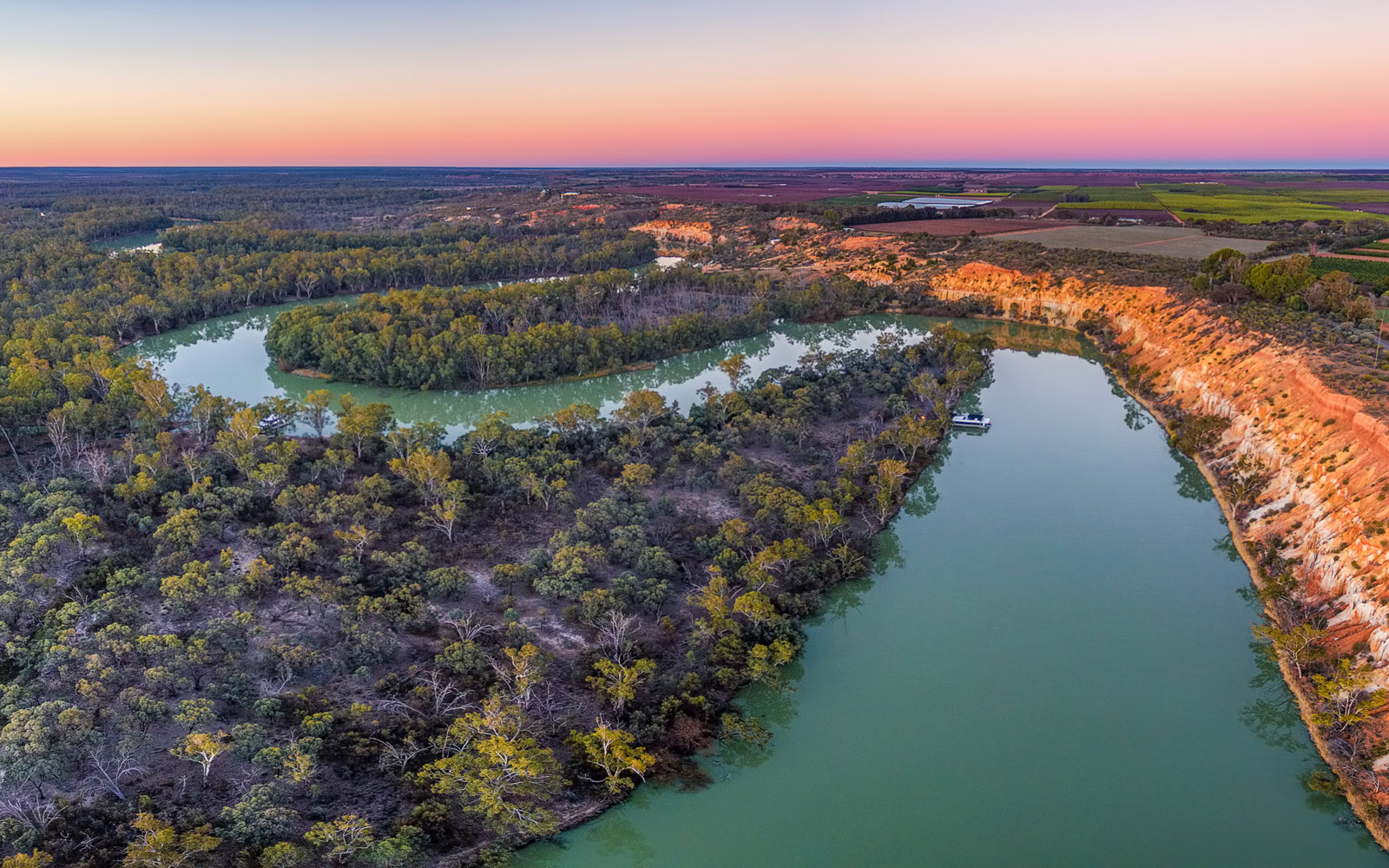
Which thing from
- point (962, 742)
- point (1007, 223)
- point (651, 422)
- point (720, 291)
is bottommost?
point (962, 742)

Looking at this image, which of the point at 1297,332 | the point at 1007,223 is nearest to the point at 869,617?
the point at 1297,332

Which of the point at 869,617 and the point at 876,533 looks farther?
the point at 876,533

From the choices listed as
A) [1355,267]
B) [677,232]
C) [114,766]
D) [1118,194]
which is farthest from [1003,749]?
[1118,194]

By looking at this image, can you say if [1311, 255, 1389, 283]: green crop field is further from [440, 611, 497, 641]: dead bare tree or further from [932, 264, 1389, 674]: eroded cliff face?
[440, 611, 497, 641]: dead bare tree

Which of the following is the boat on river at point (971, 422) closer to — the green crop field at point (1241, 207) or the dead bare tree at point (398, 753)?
the dead bare tree at point (398, 753)

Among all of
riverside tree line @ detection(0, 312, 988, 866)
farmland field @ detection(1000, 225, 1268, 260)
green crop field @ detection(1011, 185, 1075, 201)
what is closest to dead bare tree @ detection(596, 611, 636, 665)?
riverside tree line @ detection(0, 312, 988, 866)

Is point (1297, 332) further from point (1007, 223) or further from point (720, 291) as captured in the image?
point (1007, 223)
